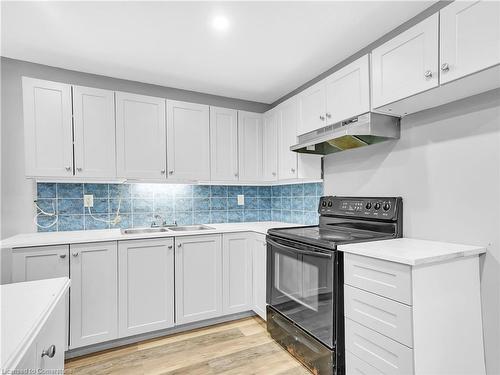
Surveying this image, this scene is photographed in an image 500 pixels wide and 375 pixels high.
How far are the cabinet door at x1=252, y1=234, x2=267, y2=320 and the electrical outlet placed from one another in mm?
1590

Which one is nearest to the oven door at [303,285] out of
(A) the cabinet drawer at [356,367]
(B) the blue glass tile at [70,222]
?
(A) the cabinet drawer at [356,367]

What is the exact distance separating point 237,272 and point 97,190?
1.57m

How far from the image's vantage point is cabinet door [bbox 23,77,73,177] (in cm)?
225

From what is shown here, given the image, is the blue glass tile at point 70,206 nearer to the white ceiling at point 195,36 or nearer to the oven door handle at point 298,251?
the white ceiling at point 195,36

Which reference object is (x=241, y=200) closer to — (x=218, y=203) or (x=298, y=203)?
(x=218, y=203)

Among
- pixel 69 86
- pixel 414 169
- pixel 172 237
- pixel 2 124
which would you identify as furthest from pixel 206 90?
pixel 414 169

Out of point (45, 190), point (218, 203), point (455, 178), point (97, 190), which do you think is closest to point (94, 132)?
point (97, 190)

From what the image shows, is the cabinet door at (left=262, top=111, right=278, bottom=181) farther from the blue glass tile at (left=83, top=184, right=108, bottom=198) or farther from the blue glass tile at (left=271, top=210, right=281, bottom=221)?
the blue glass tile at (left=83, top=184, right=108, bottom=198)

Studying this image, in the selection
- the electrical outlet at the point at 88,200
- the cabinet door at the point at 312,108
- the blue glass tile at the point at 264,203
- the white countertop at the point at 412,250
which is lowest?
the white countertop at the point at 412,250

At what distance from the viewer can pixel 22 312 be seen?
3.07ft

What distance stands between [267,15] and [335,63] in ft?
2.96

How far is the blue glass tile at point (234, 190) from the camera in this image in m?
3.37

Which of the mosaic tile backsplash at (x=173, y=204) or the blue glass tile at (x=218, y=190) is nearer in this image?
the mosaic tile backsplash at (x=173, y=204)

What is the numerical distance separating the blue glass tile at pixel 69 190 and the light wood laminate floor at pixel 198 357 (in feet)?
4.44
